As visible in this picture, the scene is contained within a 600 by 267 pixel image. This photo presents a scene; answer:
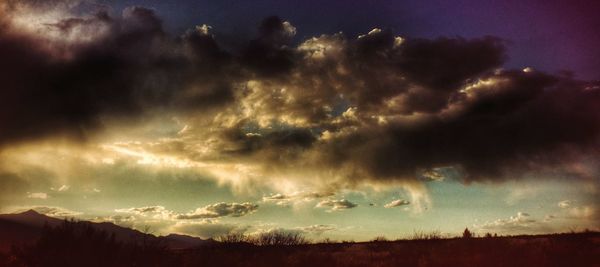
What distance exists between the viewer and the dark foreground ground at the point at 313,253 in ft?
51.3

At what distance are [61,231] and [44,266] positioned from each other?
201 cm

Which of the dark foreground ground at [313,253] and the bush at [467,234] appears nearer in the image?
the dark foreground ground at [313,253]

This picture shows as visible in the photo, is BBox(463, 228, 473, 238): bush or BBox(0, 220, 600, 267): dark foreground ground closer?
BBox(0, 220, 600, 267): dark foreground ground

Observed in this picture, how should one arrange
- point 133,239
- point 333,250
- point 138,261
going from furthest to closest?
point 333,250 < point 133,239 < point 138,261

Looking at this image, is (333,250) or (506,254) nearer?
(506,254)

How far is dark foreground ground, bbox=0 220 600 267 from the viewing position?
15.6 m

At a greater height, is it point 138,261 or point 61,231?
point 61,231

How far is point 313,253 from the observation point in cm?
1894

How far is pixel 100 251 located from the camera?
16344 millimetres

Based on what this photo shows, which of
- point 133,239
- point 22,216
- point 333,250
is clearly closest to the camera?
point 133,239

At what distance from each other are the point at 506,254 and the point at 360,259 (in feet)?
17.5

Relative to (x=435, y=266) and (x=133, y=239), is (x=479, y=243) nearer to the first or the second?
(x=435, y=266)

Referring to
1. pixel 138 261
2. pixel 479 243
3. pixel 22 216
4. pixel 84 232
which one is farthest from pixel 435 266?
pixel 22 216

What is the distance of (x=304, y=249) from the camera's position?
20.5 m
